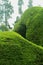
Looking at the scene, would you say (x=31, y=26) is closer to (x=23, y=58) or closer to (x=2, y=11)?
(x=23, y=58)

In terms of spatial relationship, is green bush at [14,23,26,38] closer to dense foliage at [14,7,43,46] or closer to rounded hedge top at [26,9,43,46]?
dense foliage at [14,7,43,46]

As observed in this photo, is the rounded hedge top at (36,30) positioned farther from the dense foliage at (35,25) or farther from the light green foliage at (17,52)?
the light green foliage at (17,52)

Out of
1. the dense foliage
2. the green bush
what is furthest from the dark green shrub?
the dense foliage

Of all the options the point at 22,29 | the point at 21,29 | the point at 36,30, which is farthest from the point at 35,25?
the point at 21,29

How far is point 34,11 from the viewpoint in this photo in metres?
12.6

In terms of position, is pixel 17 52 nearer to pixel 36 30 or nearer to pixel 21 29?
pixel 36 30

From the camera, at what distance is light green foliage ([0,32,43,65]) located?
564cm

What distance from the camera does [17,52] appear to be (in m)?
5.78

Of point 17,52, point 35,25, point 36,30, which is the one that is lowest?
point 36,30

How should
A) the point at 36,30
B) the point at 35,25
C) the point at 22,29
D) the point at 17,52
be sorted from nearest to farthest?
the point at 17,52 < the point at 36,30 < the point at 35,25 < the point at 22,29

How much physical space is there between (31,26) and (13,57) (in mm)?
Answer: 5774

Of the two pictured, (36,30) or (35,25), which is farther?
(35,25)

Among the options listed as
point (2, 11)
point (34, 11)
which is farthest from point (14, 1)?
point (34, 11)

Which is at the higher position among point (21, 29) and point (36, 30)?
point (36, 30)
